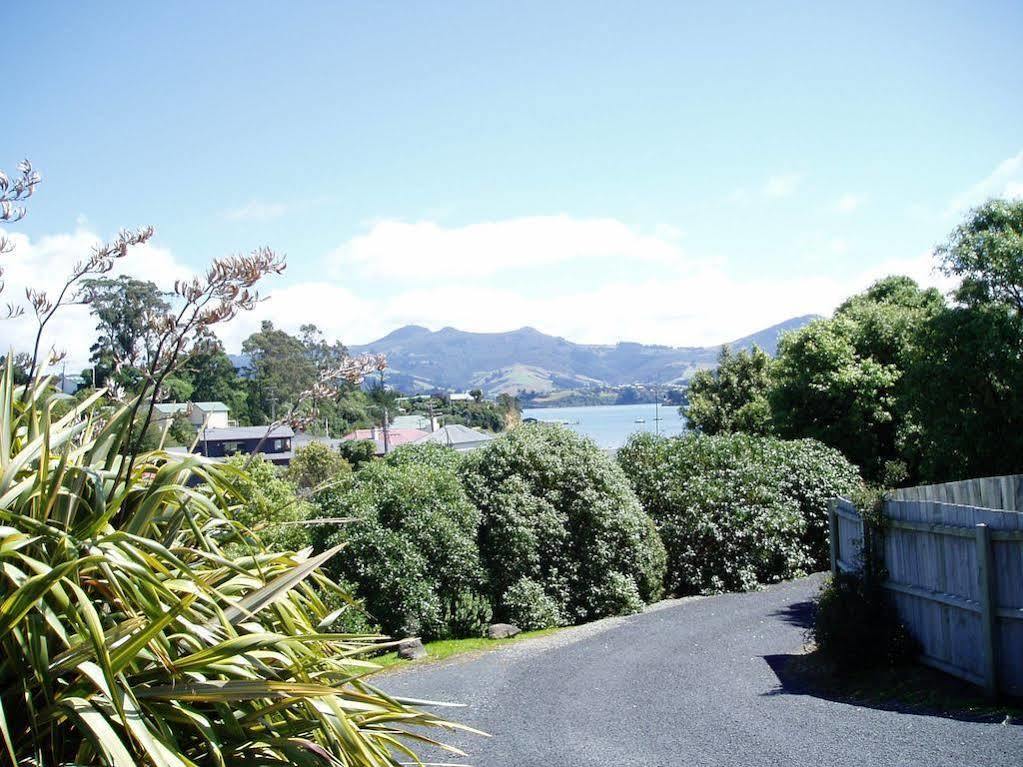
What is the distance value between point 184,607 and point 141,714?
0.35 metres

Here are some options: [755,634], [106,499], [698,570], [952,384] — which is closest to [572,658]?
[755,634]

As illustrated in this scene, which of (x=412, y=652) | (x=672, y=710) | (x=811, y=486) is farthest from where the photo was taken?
(x=811, y=486)

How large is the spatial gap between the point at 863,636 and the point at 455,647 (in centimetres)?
546

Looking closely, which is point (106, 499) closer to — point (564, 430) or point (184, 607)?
point (184, 607)

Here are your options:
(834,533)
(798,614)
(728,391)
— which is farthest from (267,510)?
(728,391)

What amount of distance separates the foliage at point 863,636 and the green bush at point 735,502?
6600 mm

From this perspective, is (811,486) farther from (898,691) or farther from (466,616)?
(898,691)

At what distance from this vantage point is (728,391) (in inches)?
1430

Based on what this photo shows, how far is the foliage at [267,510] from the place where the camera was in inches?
171

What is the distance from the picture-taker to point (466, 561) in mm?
13828

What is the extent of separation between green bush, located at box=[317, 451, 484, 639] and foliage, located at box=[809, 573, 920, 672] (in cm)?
561

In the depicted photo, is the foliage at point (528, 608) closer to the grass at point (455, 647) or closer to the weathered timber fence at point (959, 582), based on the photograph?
the grass at point (455, 647)

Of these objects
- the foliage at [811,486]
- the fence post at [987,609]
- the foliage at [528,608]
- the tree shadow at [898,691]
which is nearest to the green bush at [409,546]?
the foliage at [528,608]

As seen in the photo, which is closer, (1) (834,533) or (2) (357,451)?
(1) (834,533)
